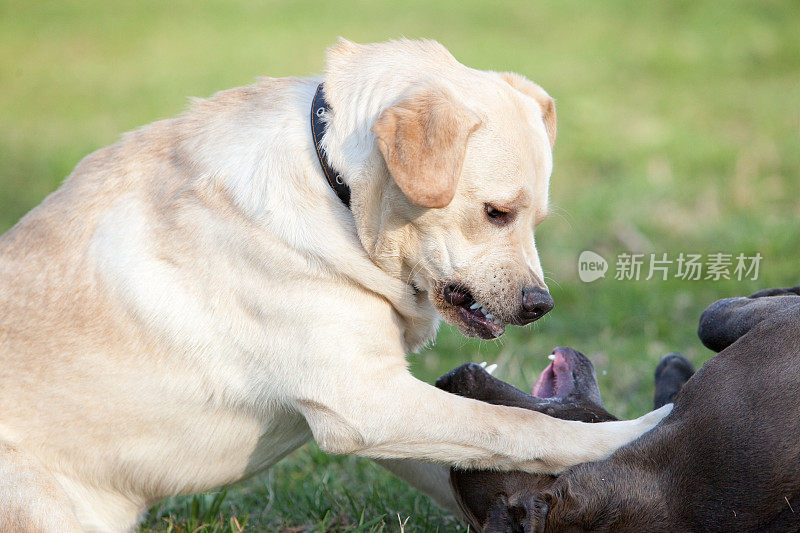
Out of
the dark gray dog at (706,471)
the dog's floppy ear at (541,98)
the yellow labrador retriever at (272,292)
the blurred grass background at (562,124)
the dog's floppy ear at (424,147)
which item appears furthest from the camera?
the blurred grass background at (562,124)

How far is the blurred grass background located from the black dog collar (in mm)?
1222

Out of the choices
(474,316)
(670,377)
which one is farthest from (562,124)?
(474,316)

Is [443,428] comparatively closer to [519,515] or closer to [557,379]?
[519,515]

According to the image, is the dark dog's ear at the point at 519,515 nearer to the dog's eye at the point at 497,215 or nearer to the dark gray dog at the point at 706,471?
the dark gray dog at the point at 706,471

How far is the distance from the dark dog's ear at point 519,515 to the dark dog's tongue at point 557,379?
2.20 ft

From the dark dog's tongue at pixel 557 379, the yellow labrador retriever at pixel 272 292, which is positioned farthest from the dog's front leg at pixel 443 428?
the dark dog's tongue at pixel 557 379

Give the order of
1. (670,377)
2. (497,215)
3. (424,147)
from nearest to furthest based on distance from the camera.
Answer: (424,147)
(497,215)
(670,377)

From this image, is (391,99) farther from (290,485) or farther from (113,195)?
(290,485)

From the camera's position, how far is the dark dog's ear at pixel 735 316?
3.29 m

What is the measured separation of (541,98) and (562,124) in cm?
630

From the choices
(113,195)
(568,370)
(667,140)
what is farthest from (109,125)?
(568,370)

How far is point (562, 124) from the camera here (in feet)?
32.3

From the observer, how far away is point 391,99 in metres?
3.19

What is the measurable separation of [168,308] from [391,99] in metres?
1.05
